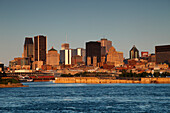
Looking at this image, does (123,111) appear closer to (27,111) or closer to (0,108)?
(27,111)

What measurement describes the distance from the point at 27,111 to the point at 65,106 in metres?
12.5

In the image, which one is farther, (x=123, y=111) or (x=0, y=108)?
(x=0, y=108)

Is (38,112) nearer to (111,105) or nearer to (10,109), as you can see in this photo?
(10,109)

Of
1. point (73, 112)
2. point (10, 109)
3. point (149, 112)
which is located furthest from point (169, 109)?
point (10, 109)

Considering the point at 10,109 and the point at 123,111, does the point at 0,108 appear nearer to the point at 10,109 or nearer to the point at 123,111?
the point at 10,109

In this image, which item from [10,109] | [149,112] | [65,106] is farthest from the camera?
[65,106]

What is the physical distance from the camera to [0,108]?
289ft

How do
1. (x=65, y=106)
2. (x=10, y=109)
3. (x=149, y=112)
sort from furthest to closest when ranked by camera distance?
1. (x=65, y=106)
2. (x=10, y=109)
3. (x=149, y=112)

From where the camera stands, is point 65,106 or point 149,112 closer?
point 149,112

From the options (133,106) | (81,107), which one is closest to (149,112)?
(133,106)

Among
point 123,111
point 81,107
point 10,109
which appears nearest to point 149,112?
point 123,111

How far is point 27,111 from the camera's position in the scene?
82688mm

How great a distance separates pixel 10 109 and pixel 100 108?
64.3ft

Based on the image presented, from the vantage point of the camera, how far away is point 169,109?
84125mm
